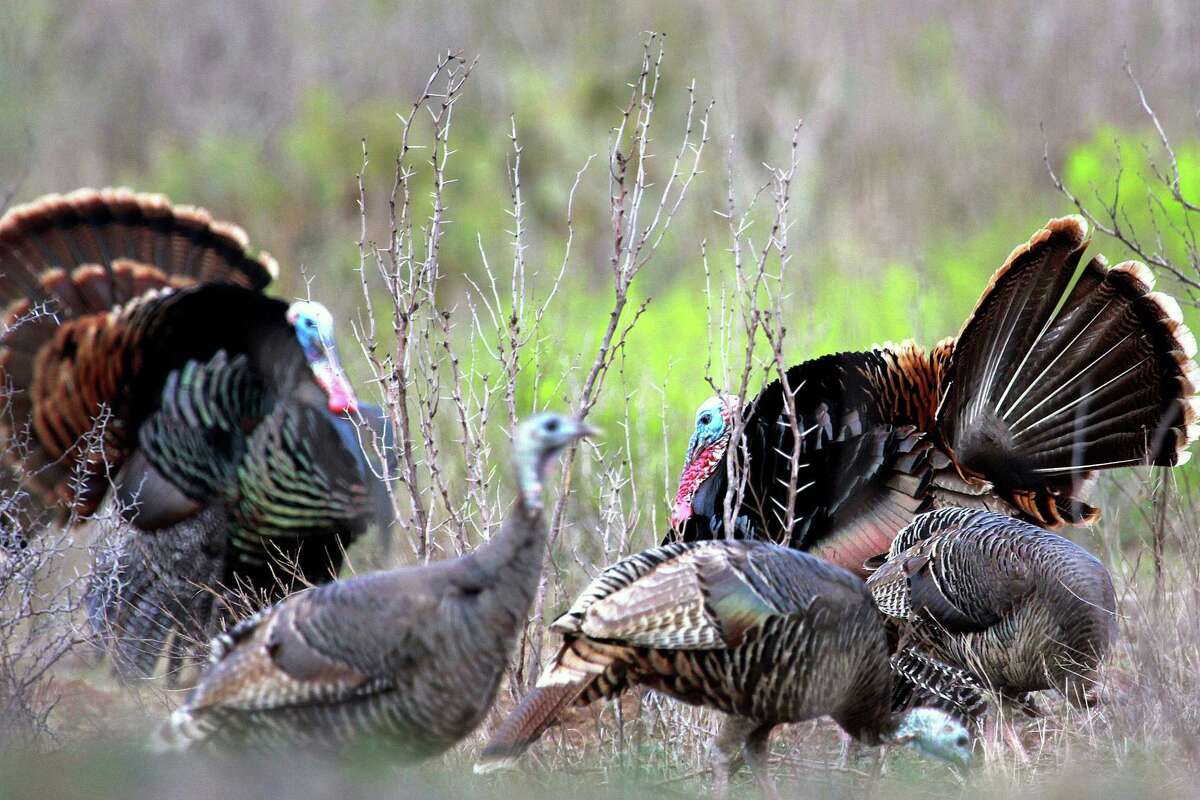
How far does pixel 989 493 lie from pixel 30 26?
772cm

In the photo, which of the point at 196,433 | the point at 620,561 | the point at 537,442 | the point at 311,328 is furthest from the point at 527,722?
the point at 196,433

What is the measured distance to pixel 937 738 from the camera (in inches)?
176

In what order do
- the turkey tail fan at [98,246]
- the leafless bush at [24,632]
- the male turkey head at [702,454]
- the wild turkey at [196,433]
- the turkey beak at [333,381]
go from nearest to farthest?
the leafless bush at [24,632], the male turkey head at [702,454], the turkey beak at [333,381], the wild turkey at [196,433], the turkey tail fan at [98,246]

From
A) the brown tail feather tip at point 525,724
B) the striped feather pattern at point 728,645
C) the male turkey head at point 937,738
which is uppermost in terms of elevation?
the striped feather pattern at point 728,645

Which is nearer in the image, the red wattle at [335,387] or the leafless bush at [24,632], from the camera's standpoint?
the leafless bush at [24,632]

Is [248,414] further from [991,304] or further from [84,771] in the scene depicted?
[84,771]

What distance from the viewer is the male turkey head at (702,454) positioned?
18.7ft

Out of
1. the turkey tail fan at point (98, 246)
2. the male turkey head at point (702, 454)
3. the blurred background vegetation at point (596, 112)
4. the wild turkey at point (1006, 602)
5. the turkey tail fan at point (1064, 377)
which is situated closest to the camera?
the wild turkey at point (1006, 602)

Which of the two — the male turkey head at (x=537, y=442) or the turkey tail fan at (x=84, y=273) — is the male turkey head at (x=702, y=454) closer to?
the male turkey head at (x=537, y=442)

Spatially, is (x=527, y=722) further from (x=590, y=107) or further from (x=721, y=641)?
(x=590, y=107)

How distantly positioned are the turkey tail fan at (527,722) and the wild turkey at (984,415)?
1345mm

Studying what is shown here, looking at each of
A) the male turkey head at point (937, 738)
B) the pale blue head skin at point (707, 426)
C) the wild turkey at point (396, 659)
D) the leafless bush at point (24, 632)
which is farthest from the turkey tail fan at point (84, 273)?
the male turkey head at point (937, 738)

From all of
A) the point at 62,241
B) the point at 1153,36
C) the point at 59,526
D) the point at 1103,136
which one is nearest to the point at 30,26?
the point at 62,241

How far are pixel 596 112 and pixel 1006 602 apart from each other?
34.2 feet
